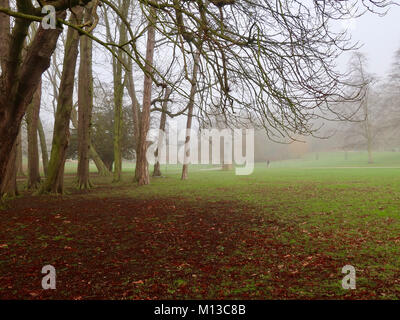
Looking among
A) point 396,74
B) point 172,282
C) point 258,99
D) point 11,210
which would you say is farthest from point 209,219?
point 396,74

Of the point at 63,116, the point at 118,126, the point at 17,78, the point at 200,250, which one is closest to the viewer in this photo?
the point at 200,250

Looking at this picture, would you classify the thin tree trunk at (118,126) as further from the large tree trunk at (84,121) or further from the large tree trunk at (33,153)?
the large tree trunk at (33,153)

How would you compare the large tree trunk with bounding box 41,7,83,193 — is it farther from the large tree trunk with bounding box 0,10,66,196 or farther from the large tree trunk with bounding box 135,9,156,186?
the large tree trunk with bounding box 0,10,66,196

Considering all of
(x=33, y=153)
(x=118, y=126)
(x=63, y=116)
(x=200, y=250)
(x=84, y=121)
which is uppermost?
(x=118, y=126)

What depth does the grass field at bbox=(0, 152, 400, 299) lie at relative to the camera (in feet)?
11.9

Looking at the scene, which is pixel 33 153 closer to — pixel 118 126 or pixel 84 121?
pixel 84 121

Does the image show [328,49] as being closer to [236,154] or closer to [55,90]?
[55,90]

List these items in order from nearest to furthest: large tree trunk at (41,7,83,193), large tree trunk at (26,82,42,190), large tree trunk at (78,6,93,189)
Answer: large tree trunk at (41,7,83,193) < large tree trunk at (26,82,42,190) < large tree trunk at (78,6,93,189)

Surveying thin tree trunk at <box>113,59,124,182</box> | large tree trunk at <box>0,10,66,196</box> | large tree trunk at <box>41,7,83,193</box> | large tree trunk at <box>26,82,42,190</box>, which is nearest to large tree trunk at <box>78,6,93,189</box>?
large tree trunk at <box>26,82,42,190</box>

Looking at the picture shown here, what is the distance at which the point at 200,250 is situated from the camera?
515cm

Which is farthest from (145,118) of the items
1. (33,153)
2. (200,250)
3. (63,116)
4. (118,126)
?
(200,250)

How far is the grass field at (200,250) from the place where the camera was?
11.9ft

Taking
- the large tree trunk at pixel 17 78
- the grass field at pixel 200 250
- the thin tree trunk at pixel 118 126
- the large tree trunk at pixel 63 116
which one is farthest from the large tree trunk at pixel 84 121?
the large tree trunk at pixel 17 78
